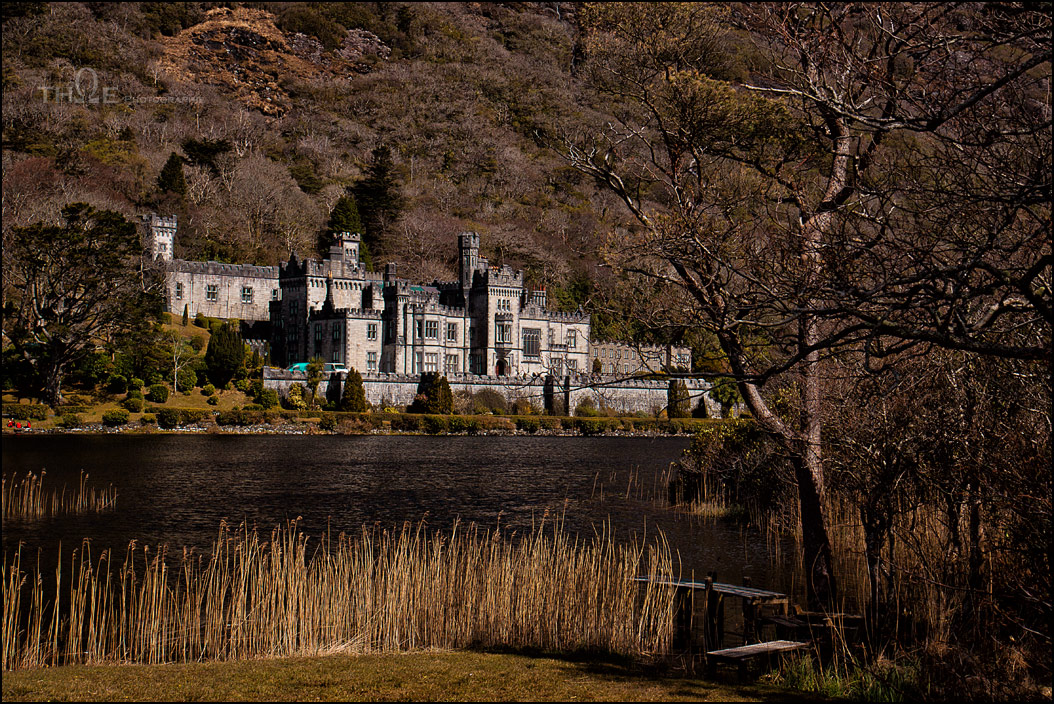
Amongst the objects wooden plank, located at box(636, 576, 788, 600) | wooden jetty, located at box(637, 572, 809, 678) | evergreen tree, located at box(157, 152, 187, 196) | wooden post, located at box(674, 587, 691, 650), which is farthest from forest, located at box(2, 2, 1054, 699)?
wooden post, located at box(674, 587, 691, 650)

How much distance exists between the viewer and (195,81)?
144125 millimetres

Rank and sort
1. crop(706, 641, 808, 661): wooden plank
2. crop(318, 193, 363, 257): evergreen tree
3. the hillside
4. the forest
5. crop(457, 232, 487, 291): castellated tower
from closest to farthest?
1. the forest
2. crop(706, 641, 808, 661): wooden plank
3. crop(457, 232, 487, 291): castellated tower
4. the hillside
5. crop(318, 193, 363, 257): evergreen tree

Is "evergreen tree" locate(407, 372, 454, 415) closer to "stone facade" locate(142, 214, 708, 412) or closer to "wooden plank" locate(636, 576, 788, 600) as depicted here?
"stone facade" locate(142, 214, 708, 412)

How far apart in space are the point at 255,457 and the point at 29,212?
130 feet

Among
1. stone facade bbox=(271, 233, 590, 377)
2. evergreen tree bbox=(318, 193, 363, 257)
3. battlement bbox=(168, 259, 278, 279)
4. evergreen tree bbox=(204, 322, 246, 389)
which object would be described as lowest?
evergreen tree bbox=(204, 322, 246, 389)

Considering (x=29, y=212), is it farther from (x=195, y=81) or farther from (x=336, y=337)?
(x=195, y=81)

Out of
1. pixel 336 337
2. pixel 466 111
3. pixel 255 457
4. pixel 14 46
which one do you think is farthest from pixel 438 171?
pixel 255 457

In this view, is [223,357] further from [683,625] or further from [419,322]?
[683,625]

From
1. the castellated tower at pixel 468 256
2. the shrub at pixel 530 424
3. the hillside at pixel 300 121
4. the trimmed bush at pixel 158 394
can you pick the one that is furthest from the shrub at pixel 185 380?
the castellated tower at pixel 468 256

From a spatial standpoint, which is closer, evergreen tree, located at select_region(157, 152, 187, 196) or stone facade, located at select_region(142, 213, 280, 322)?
stone facade, located at select_region(142, 213, 280, 322)

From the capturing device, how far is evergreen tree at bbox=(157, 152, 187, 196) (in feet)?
300

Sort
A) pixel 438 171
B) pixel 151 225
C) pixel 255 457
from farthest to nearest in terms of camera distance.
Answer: pixel 438 171, pixel 151 225, pixel 255 457

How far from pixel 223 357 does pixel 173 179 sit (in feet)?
117

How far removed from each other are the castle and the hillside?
773cm
